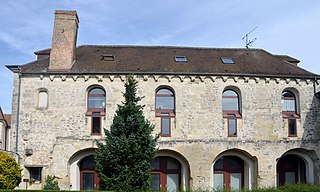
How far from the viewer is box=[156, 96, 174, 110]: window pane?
77.6ft

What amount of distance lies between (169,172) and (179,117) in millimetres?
3589

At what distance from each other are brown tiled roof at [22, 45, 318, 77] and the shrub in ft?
21.0

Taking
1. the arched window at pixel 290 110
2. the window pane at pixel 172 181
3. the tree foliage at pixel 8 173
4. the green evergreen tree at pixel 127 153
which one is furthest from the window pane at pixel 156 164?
the arched window at pixel 290 110

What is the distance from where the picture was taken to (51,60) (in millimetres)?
23406

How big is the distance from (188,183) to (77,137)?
23.6 ft

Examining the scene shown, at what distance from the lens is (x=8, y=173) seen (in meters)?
18.5

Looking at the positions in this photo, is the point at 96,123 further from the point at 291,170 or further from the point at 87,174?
the point at 291,170

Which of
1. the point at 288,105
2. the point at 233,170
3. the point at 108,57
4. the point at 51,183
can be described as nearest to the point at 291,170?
the point at 233,170

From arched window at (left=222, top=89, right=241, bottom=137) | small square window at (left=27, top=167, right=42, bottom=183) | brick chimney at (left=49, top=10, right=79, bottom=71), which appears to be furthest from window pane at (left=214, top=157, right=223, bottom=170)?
brick chimney at (left=49, top=10, right=79, bottom=71)

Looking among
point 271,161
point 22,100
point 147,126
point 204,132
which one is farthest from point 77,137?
point 271,161

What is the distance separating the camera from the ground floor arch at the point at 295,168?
24.1 m

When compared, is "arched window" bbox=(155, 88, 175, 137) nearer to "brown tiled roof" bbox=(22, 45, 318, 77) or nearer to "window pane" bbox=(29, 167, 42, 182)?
"brown tiled roof" bbox=(22, 45, 318, 77)

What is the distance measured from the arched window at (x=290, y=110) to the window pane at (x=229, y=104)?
307 cm

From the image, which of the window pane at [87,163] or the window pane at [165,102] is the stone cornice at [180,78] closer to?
the window pane at [165,102]
